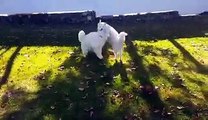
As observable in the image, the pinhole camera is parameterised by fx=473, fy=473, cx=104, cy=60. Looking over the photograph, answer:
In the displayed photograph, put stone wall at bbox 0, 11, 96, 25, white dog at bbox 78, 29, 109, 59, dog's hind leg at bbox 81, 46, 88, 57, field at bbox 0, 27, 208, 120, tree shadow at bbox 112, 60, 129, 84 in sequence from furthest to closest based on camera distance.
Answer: stone wall at bbox 0, 11, 96, 25
dog's hind leg at bbox 81, 46, 88, 57
white dog at bbox 78, 29, 109, 59
tree shadow at bbox 112, 60, 129, 84
field at bbox 0, 27, 208, 120

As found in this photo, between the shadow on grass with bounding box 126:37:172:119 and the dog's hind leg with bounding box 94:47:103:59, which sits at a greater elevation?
the dog's hind leg with bounding box 94:47:103:59

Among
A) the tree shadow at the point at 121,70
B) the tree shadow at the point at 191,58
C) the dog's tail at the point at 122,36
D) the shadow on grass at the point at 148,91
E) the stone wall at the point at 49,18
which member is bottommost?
the tree shadow at the point at 191,58

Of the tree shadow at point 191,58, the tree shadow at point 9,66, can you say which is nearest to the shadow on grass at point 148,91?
Result: the tree shadow at point 191,58

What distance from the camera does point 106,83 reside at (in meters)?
10.8

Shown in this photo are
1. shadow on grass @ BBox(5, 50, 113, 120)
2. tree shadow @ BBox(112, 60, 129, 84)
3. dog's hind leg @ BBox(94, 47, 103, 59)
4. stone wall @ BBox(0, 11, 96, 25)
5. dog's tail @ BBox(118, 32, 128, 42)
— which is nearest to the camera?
shadow on grass @ BBox(5, 50, 113, 120)

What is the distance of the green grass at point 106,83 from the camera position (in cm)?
962

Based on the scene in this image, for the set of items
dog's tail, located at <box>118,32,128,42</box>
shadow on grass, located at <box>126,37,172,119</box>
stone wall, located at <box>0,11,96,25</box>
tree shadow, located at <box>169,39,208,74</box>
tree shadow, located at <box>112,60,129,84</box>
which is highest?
dog's tail, located at <box>118,32,128,42</box>

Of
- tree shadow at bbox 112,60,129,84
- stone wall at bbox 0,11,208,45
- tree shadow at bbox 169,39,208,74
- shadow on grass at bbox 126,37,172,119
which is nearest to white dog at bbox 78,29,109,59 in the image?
tree shadow at bbox 112,60,129,84

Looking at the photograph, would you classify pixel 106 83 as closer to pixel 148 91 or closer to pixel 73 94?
pixel 73 94

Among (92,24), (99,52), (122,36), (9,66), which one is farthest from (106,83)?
(92,24)

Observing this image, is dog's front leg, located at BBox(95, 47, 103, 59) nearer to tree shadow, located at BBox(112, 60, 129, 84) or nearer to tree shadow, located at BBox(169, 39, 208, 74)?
tree shadow, located at BBox(112, 60, 129, 84)

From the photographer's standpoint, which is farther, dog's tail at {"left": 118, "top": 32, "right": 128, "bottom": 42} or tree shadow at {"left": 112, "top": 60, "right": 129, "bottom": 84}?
dog's tail at {"left": 118, "top": 32, "right": 128, "bottom": 42}

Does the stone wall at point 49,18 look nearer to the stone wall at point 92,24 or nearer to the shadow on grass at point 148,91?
the stone wall at point 92,24

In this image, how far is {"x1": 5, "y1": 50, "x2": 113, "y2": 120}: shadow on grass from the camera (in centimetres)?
950
